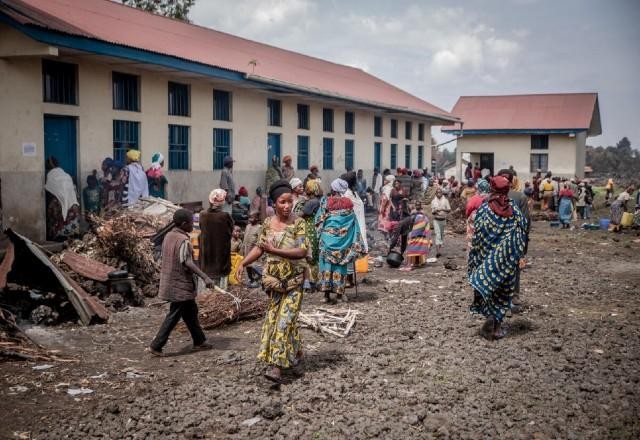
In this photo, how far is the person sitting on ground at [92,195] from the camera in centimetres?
1322

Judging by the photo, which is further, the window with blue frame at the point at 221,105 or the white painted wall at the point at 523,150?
the white painted wall at the point at 523,150

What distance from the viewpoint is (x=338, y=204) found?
9258 millimetres

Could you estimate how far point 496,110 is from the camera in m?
41.0

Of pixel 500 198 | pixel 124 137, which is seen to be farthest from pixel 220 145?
pixel 500 198

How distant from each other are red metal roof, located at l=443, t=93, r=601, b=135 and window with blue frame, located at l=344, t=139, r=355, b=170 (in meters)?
15.7

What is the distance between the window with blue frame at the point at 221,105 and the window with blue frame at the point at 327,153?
19.9ft

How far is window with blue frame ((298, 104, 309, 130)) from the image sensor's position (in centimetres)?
2200

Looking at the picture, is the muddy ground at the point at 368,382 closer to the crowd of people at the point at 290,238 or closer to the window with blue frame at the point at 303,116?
the crowd of people at the point at 290,238

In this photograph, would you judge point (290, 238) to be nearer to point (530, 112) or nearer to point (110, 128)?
point (110, 128)

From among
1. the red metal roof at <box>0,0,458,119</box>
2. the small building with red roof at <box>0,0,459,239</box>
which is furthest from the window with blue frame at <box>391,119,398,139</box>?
the small building with red roof at <box>0,0,459,239</box>

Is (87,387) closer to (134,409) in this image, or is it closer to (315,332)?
(134,409)

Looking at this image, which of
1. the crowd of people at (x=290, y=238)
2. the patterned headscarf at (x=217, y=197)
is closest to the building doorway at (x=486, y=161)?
the crowd of people at (x=290, y=238)

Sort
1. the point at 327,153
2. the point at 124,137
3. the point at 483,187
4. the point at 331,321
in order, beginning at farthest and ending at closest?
1. the point at 327,153
2. the point at 124,137
3. the point at 483,187
4. the point at 331,321

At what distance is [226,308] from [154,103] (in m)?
8.41
